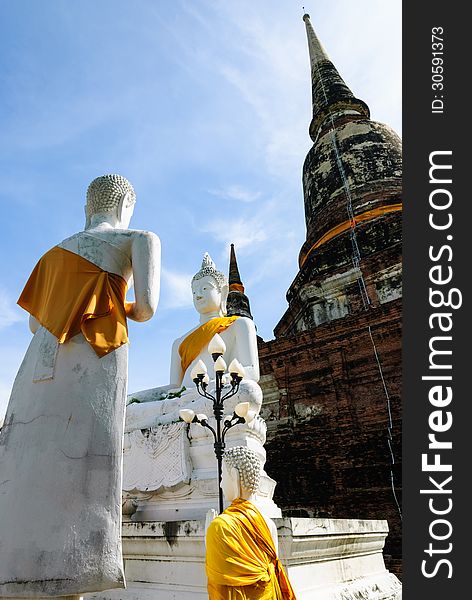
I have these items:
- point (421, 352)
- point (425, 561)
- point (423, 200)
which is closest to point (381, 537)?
point (425, 561)

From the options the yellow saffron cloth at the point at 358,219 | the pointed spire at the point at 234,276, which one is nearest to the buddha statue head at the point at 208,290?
the yellow saffron cloth at the point at 358,219

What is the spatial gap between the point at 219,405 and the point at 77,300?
2.34 meters

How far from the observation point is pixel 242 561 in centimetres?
207

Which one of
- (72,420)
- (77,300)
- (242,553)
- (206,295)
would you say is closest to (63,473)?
(72,420)

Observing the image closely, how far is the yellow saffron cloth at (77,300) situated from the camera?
1941mm

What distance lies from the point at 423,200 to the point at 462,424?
1.77 metres

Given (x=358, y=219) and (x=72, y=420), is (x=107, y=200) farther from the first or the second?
(x=358, y=219)

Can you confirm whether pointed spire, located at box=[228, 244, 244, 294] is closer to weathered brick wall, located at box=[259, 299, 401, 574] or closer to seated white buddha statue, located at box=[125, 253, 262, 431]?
weathered brick wall, located at box=[259, 299, 401, 574]

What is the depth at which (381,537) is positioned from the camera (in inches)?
176

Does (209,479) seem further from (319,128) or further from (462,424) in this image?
(319,128)

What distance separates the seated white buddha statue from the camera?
13.8ft

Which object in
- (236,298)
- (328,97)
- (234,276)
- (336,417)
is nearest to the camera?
(336,417)

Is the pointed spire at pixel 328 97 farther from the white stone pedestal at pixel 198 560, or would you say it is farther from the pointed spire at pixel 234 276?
the white stone pedestal at pixel 198 560

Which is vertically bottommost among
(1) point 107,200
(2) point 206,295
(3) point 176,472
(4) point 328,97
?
(3) point 176,472
